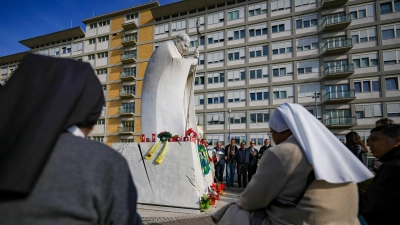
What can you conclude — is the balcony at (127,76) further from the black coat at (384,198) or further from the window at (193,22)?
the black coat at (384,198)

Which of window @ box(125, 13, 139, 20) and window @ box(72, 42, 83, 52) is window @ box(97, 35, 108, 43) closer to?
window @ box(72, 42, 83, 52)

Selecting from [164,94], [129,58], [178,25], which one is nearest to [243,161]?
[164,94]

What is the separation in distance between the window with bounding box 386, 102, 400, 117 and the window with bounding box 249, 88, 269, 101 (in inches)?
514

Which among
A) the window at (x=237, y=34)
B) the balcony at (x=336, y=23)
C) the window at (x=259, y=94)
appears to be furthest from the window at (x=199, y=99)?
the balcony at (x=336, y=23)

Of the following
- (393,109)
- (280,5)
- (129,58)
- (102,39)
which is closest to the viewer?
(393,109)

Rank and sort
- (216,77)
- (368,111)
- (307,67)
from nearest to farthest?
(368,111) → (307,67) → (216,77)

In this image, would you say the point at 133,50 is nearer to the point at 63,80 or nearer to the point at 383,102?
the point at 383,102

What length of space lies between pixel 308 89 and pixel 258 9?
13.0 meters

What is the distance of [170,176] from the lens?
599 cm

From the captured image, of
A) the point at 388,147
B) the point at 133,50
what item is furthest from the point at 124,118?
the point at 388,147

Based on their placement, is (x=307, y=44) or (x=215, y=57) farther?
(x=215, y=57)

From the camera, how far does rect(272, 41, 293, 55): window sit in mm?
33537

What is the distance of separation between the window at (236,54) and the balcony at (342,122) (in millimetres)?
13668

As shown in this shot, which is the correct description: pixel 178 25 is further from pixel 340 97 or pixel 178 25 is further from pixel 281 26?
pixel 340 97
